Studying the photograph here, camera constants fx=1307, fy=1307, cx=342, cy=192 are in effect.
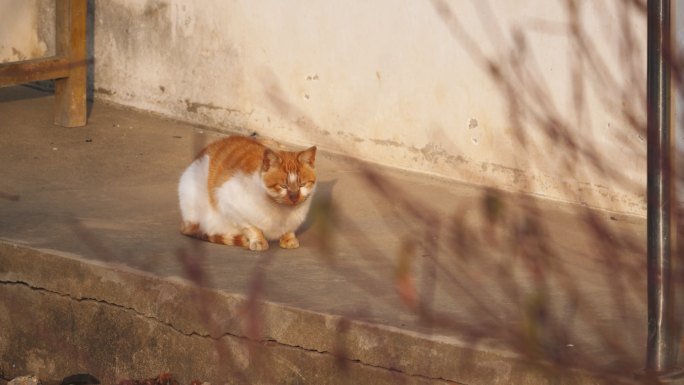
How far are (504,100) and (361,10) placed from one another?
3.25 ft

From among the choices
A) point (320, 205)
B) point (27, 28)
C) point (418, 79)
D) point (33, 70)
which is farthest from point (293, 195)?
point (27, 28)

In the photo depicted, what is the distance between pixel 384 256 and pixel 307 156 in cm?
53

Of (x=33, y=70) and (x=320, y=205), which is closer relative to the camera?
(x=320, y=205)

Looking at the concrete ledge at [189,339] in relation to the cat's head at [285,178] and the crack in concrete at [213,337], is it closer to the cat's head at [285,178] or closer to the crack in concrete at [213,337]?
the crack in concrete at [213,337]

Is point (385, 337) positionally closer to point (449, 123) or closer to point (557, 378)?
point (557, 378)

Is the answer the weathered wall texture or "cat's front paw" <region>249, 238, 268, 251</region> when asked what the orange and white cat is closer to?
"cat's front paw" <region>249, 238, 268, 251</region>

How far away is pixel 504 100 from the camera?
6.50 meters

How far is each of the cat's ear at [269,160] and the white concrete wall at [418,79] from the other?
1595 millimetres

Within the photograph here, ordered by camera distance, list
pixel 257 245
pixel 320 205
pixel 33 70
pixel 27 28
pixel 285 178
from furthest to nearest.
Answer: pixel 27 28 → pixel 33 70 → pixel 320 205 → pixel 257 245 → pixel 285 178

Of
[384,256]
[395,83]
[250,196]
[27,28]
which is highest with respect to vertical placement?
[27,28]

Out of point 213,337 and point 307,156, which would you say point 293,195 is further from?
point 213,337

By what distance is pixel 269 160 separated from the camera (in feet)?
17.5

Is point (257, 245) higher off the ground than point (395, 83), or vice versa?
point (395, 83)

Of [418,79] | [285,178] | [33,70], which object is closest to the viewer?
[285,178]
